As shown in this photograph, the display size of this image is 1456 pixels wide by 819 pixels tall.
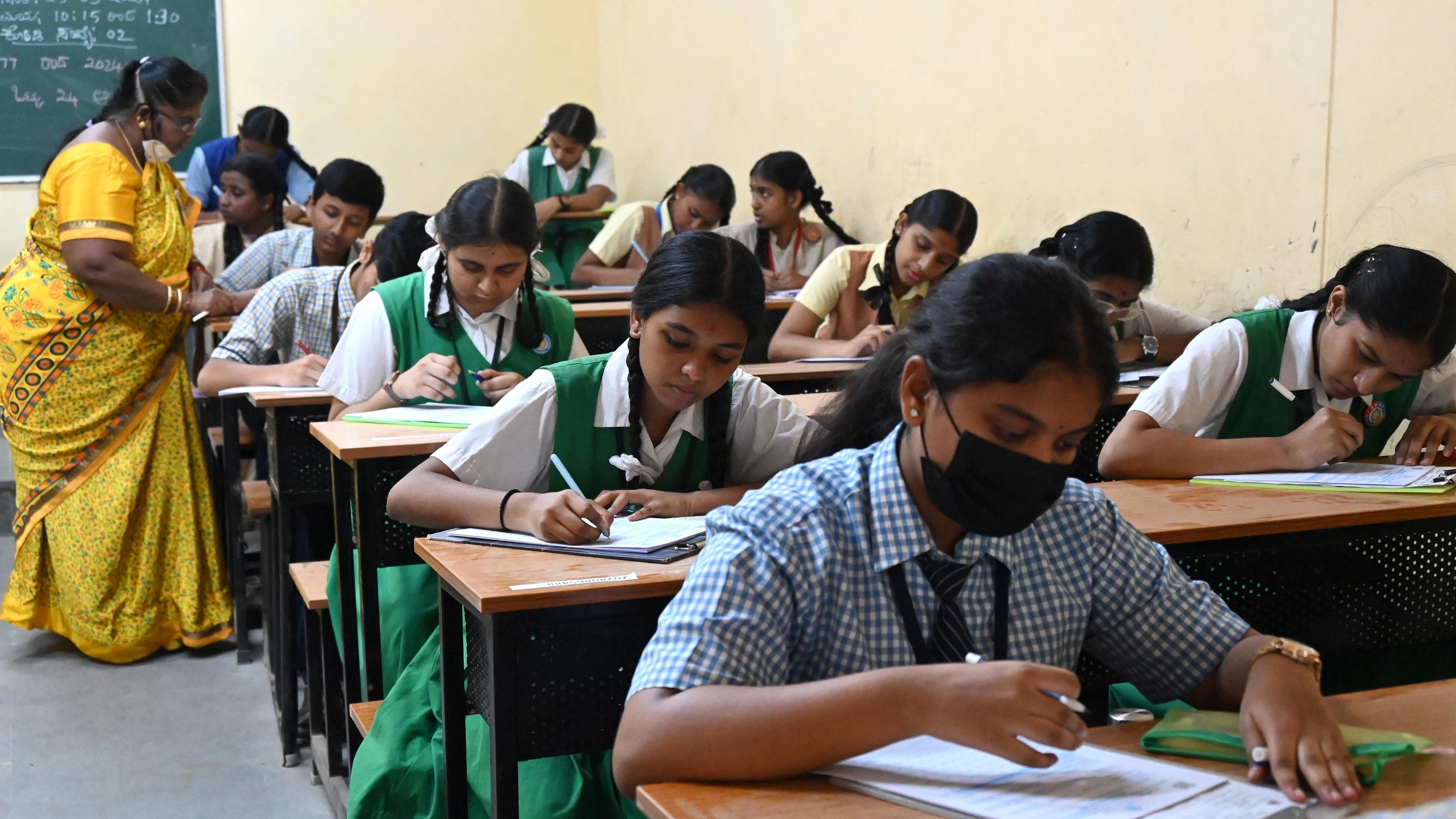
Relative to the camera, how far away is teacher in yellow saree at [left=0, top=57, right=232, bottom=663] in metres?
3.37

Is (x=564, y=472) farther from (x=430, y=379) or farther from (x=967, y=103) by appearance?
(x=967, y=103)

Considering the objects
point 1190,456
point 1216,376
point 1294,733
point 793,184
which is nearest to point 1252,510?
point 1190,456

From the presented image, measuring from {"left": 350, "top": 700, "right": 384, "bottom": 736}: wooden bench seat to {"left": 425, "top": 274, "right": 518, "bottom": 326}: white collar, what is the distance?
83cm

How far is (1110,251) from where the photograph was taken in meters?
2.97

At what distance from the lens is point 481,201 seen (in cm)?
265

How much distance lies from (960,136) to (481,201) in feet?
7.80

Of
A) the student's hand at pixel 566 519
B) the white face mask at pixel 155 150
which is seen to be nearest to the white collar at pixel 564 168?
the white face mask at pixel 155 150

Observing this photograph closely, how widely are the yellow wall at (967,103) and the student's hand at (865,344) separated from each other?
834 millimetres

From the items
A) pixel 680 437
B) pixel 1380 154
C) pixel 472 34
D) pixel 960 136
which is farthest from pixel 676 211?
pixel 680 437

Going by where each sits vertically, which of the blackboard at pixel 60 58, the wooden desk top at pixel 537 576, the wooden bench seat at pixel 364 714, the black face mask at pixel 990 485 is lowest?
the wooden bench seat at pixel 364 714

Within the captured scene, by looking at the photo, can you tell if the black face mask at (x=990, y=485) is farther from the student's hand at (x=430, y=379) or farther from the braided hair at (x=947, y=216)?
the braided hair at (x=947, y=216)

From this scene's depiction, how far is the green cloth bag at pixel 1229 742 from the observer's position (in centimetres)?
105

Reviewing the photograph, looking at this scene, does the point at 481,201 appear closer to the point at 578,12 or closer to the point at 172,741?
the point at 172,741

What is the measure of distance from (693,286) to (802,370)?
1434 millimetres
